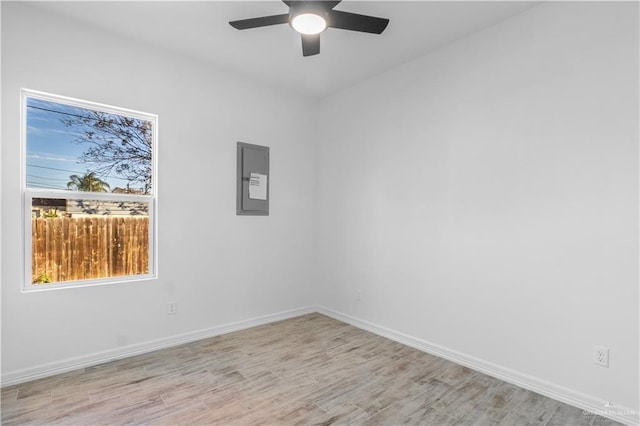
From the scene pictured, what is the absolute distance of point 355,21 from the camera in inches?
89.6

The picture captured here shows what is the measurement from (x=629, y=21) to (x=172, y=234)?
12.5 feet

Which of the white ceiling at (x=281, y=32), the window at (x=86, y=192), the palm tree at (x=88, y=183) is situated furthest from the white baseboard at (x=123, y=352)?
the white ceiling at (x=281, y=32)

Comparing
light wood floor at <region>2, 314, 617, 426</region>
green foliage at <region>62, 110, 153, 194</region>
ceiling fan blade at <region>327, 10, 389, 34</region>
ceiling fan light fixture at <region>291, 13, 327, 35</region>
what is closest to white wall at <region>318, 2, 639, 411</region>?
light wood floor at <region>2, 314, 617, 426</region>

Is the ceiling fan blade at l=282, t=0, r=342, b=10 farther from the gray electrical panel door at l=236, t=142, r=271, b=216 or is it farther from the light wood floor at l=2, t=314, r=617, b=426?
the light wood floor at l=2, t=314, r=617, b=426

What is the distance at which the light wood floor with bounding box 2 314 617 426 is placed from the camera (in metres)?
2.16

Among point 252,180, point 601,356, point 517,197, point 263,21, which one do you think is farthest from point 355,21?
point 601,356

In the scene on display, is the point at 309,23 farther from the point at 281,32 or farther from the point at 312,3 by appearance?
the point at 281,32

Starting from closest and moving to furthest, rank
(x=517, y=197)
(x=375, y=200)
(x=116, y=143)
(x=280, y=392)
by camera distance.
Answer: (x=280, y=392) < (x=517, y=197) < (x=116, y=143) < (x=375, y=200)

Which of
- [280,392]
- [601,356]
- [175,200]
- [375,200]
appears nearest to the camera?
[601,356]

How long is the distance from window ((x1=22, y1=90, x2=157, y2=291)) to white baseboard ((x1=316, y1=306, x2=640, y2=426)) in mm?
2559

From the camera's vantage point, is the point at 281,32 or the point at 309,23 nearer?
the point at 309,23

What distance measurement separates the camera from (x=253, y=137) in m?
3.91

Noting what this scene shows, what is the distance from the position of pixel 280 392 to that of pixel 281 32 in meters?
2.86

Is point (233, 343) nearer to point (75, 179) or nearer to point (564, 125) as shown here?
point (75, 179)
